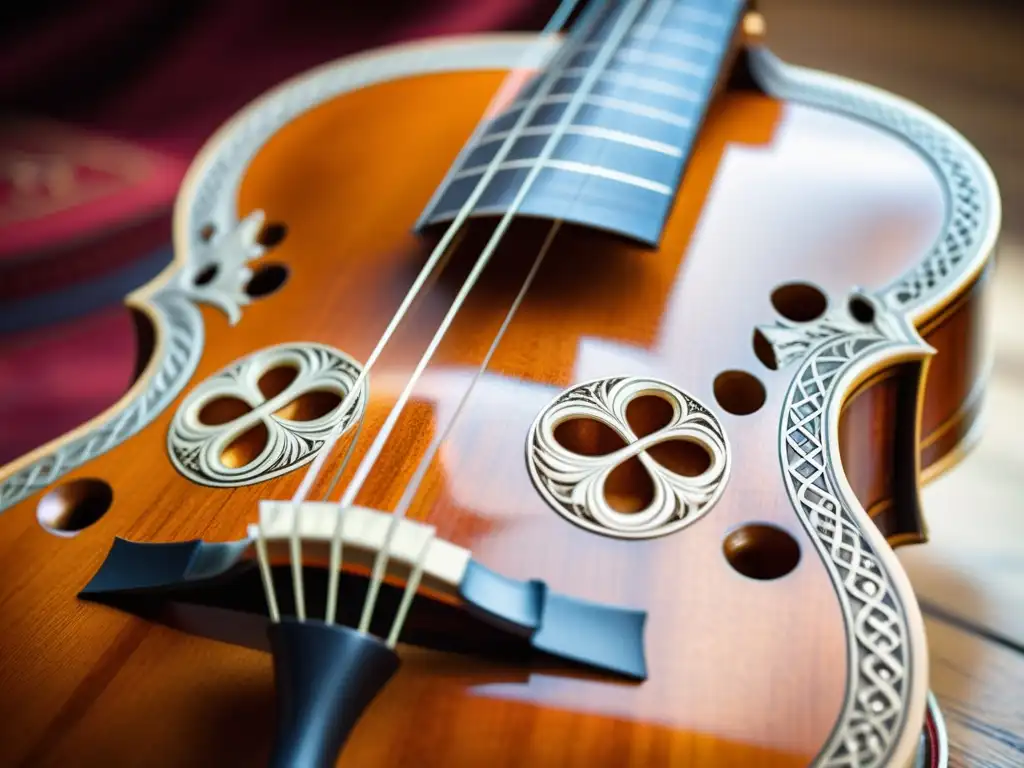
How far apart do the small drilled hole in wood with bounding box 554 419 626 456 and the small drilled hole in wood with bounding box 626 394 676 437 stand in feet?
0.10

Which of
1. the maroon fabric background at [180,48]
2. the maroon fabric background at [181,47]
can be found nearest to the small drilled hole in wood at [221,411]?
the maroon fabric background at [180,48]

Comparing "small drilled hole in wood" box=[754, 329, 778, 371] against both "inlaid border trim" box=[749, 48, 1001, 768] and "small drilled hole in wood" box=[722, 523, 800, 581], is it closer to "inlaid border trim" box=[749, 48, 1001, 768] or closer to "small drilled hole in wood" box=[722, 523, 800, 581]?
"inlaid border trim" box=[749, 48, 1001, 768]

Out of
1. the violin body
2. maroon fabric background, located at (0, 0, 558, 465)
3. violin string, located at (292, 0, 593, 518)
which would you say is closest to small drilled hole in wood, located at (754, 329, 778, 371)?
the violin body

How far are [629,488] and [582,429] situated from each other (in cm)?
5

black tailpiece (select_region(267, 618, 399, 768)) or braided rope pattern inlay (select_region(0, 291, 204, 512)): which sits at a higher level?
braided rope pattern inlay (select_region(0, 291, 204, 512))

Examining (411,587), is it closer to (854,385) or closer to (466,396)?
(466,396)

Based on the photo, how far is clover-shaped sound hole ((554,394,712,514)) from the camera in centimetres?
62

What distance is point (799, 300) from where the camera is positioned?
2.54ft

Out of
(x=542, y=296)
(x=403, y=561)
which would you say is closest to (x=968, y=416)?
(x=542, y=296)

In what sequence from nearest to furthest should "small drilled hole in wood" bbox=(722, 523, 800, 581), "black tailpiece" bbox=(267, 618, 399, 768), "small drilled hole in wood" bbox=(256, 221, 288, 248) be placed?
1. "black tailpiece" bbox=(267, 618, 399, 768)
2. "small drilled hole in wood" bbox=(722, 523, 800, 581)
3. "small drilled hole in wood" bbox=(256, 221, 288, 248)

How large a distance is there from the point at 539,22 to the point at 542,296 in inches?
42.9

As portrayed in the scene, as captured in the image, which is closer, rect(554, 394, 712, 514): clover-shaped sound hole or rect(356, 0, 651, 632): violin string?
rect(356, 0, 651, 632): violin string

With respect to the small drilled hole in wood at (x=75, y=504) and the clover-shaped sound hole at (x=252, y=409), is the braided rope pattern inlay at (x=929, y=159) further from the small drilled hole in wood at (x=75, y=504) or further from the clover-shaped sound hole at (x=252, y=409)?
the small drilled hole in wood at (x=75, y=504)

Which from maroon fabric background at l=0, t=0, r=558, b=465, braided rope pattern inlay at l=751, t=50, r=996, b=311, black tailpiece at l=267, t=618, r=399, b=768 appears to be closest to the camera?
black tailpiece at l=267, t=618, r=399, b=768
